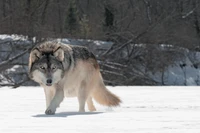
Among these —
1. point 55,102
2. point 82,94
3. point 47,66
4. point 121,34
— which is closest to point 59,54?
point 47,66

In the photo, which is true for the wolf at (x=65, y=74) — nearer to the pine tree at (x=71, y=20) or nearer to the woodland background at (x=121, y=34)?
the woodland background at (x=121, y=34)

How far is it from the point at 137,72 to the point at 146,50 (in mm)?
1401

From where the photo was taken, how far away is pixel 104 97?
7.53m

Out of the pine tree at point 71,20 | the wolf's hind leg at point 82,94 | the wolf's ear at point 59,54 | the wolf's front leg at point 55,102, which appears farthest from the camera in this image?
the pine tree at point 71,20

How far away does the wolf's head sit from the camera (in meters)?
6.08

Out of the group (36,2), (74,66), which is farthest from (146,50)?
(74,66)

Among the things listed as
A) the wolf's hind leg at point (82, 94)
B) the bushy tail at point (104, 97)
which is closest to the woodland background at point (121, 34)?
the bushy tail at point (104, 97)

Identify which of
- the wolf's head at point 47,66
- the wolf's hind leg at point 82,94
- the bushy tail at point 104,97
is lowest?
the bushy tail at point 104,97

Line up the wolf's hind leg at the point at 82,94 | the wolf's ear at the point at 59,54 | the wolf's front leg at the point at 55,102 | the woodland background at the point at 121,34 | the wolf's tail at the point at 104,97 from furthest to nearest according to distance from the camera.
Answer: the woodland background at the point at 121,34, the wolf's tail at the point at 104,97, the wolf's hind leg at the point at 82,94, the wolf's ear at the point at 59,54, the wolf's front leg at the point at 55,102

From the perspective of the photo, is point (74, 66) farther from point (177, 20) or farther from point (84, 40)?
point (177, 20)

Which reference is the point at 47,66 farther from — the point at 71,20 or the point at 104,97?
the point at 71,20

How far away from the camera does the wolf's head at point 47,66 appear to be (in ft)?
19.9

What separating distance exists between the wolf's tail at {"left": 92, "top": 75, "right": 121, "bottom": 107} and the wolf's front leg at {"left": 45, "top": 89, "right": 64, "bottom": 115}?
127cm

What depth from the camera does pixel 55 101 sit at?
6168mm
